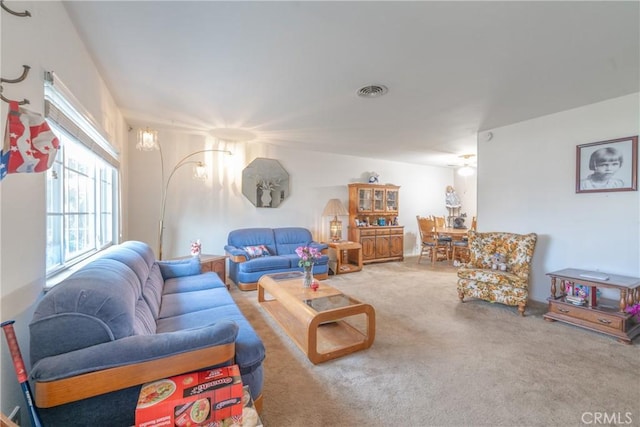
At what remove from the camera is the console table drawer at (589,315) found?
2.56 metres

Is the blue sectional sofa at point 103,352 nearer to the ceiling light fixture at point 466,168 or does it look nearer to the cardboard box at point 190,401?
the cardboard box at point 190,401

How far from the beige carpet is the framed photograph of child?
1.58 metres

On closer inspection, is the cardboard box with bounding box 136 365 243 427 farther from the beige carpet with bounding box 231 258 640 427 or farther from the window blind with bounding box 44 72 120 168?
the window blind with bounding box 44 72 120 168

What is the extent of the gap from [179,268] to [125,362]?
6.85 feet

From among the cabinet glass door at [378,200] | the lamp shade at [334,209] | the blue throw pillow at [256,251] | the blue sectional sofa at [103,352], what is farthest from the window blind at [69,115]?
the cabinet glass door at [378,200]

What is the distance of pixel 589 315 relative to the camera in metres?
2.72

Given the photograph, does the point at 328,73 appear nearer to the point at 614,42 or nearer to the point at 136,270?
the point at 614,42

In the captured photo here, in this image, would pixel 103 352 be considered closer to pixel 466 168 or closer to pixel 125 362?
pixel 125 362

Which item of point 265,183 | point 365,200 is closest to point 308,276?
point 265,183

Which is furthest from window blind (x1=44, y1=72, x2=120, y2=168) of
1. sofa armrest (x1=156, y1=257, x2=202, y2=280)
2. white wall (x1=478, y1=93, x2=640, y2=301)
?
white wall (x1=478, y1=93, x2=640, y2=301)

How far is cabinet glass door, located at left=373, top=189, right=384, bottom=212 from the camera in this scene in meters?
6.10

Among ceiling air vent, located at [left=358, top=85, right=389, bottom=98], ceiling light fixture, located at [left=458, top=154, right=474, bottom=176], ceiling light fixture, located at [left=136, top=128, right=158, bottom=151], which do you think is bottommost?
ceiling light fixture, located at [left=136, top=128, right=158, bottom=151]

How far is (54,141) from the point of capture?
42.2 inches

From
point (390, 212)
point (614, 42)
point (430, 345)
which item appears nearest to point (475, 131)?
point (614, 42)
